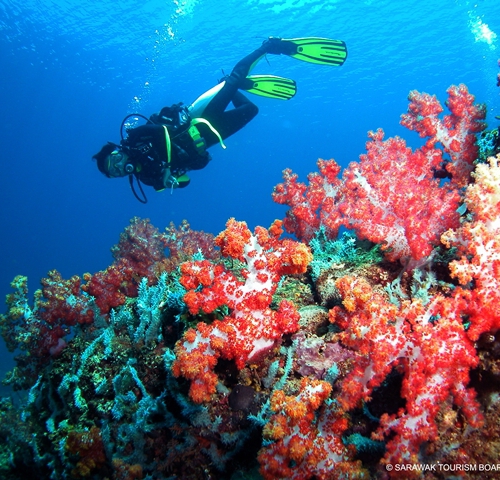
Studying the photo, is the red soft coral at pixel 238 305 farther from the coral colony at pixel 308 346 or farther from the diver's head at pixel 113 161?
the diver's head at pixel 113 161

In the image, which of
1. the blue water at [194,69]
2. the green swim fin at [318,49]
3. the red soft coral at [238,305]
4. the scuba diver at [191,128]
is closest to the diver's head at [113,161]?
the scuba diver at [191,128]

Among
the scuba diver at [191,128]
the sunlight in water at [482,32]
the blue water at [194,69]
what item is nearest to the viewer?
A: the scuba diver at [191,128]

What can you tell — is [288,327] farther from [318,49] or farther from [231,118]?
[318,49]

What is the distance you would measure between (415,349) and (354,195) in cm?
207

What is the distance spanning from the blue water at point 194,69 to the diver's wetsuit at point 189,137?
601 cm

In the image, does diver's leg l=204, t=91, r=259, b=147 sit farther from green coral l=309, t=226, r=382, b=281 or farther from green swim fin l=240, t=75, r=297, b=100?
green coral l=309, t=226, r=382, b=281

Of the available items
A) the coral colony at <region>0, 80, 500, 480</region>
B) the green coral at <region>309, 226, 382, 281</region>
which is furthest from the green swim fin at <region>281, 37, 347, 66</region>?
the green coral at <region>309, 226, 382, 281</region>

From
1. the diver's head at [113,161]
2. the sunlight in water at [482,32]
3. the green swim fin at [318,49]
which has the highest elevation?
the sunlight in water at [482,32]

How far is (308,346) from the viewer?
2.93 meters

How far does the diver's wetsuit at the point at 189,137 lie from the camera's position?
733 centimetres

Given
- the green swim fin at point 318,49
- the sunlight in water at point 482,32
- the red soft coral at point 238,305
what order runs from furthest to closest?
the sunlight in water at point 482,32, the green swim fin at point 318,49, the red soft coral at point 238,305

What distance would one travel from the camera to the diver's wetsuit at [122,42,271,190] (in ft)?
24.0

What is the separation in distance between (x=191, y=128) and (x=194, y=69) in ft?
176

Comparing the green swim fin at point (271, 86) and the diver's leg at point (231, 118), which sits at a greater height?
the green swim fin at point (271, 86)
